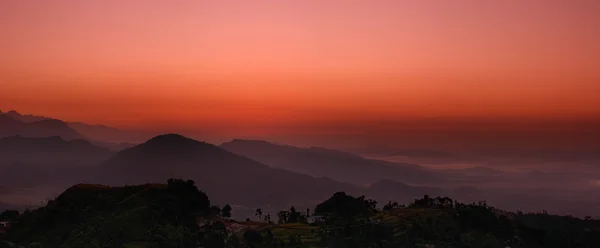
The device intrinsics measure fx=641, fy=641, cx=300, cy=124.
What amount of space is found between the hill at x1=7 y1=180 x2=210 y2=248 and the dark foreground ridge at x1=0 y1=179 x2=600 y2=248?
14 centimetres

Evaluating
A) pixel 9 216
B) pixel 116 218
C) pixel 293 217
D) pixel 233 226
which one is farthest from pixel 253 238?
pixel 9 216

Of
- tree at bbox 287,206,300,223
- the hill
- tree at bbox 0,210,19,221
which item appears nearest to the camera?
the hill

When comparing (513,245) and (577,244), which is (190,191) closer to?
(513,245)

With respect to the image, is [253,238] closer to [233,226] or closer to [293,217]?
[233,226]

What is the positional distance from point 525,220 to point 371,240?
77.5m

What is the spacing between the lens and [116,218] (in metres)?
101

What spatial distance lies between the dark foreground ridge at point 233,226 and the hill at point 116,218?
0.14 metres

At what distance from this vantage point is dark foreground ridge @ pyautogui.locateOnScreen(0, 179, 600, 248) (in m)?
93.4

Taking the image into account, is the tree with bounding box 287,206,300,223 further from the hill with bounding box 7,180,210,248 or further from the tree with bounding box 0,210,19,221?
the tree with bounding box 0,210,19,221

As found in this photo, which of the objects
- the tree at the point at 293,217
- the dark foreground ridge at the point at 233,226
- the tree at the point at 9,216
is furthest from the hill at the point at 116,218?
the tree at the point at 293,217

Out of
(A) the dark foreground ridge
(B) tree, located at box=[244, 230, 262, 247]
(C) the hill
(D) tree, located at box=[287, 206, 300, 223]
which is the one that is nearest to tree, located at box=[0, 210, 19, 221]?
(A) the dark foreground ridge

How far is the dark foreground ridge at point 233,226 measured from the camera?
9344 cm

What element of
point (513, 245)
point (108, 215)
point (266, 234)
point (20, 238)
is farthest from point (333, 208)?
point (20, 238)

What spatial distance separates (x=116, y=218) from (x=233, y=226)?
2316 centimetres
